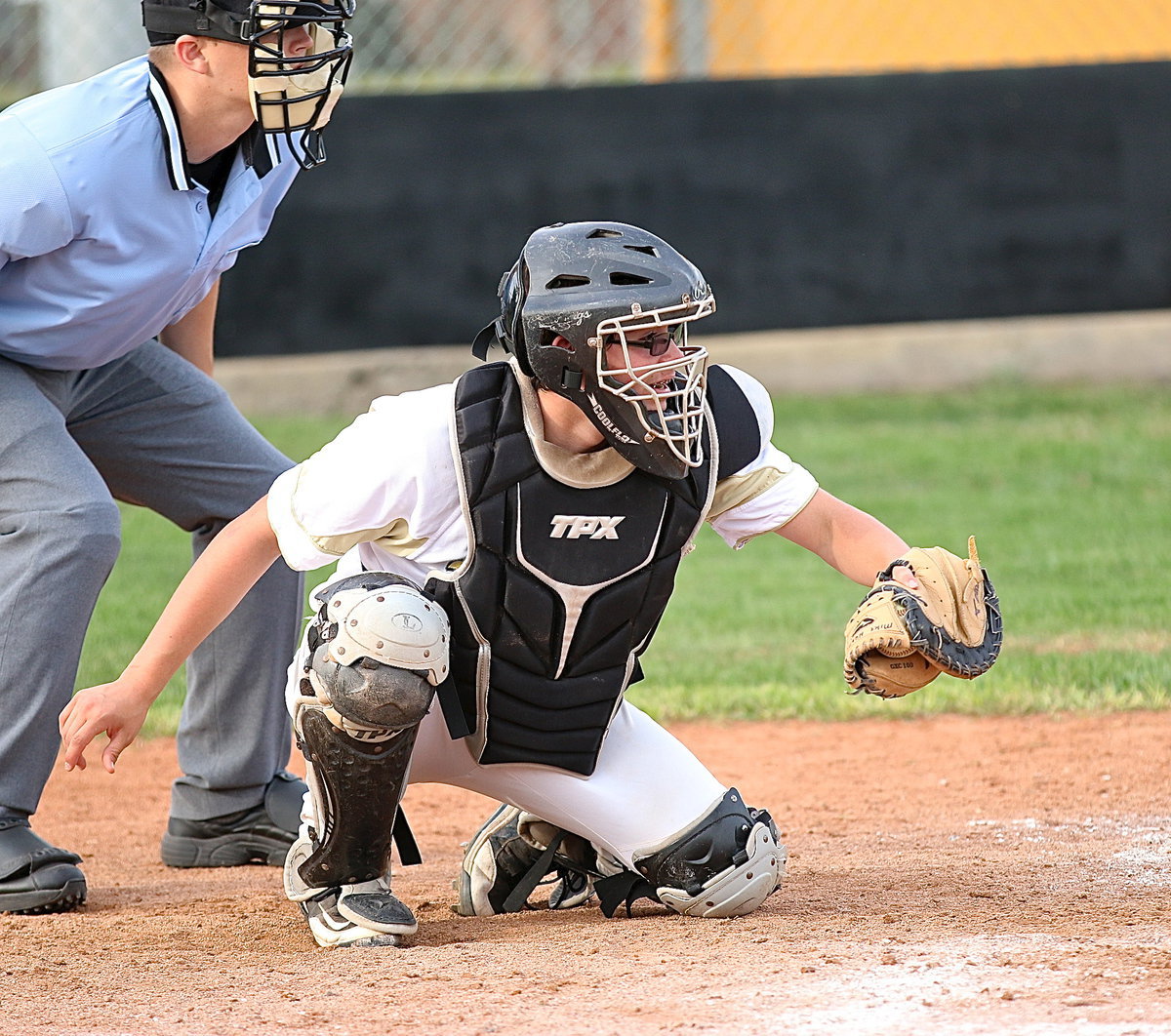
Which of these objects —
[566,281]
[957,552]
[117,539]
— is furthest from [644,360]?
[957,552]

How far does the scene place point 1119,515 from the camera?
7875mm

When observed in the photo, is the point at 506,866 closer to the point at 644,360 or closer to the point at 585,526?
the point at 585,526

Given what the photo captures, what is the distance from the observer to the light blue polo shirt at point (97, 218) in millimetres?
3432

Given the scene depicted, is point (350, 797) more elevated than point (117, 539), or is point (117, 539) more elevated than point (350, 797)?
point (117, 539)

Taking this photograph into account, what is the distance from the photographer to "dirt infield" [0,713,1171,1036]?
263 centimetres

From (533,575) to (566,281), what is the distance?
542 mm

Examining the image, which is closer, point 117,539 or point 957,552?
point 117,539

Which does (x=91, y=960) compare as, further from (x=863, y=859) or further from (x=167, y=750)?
(x=167, y=750)

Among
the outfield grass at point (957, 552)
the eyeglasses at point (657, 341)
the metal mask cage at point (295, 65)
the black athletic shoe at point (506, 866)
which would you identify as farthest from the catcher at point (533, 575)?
the outfield grass at point (957, 552)

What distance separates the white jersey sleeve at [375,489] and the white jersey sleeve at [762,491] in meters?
0.52

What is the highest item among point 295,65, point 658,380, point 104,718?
point 295,65

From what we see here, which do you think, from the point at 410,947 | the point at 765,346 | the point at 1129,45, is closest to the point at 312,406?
the point at 765,346

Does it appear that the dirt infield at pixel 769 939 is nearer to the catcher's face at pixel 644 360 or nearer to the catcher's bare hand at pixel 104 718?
the catcher's bare hand at pixel 104 718

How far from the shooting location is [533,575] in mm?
3086
